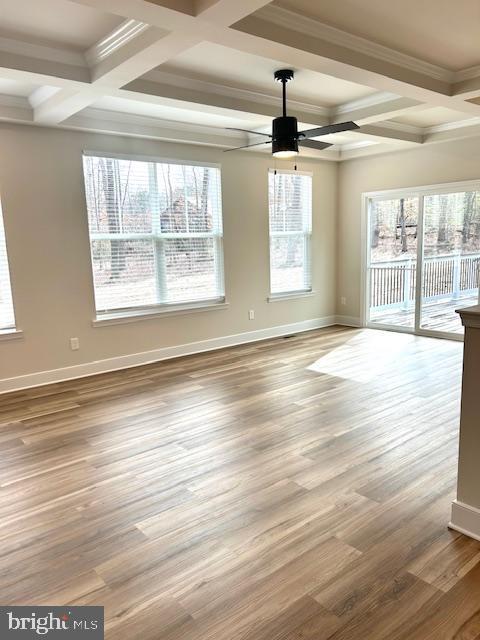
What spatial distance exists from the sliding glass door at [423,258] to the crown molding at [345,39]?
2.58 meters

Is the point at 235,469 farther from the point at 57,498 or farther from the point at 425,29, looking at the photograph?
the point at 425,29

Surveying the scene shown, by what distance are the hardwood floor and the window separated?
106 inches

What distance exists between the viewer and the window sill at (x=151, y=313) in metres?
5.29

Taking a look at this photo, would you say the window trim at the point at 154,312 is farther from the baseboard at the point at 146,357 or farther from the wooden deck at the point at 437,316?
the wooden deck at the point at 437,316

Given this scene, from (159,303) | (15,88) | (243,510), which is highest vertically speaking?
(15,88)

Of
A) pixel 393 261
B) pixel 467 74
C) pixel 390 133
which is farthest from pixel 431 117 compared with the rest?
pixel 393 261

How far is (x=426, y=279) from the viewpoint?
659 cm

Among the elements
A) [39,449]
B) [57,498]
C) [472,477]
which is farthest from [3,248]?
[472,477]

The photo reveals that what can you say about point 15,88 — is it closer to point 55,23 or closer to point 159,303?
point 55,23

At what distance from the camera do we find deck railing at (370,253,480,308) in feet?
20.2

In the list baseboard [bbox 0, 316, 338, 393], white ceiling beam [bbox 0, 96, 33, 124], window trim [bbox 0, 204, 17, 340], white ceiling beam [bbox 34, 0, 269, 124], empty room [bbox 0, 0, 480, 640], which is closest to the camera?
empty room [bbox 0, 0, 480, 640]

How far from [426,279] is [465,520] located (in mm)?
4870

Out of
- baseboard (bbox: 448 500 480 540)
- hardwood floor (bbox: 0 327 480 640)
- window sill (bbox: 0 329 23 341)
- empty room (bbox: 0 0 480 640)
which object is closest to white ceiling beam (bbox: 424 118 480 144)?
empty room (bbox: 0 0 480 640)

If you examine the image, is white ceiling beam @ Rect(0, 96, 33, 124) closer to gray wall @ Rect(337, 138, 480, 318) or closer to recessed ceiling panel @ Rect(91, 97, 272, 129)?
recessed ceiling panel @ Rect(91, 97, 272, 129)
